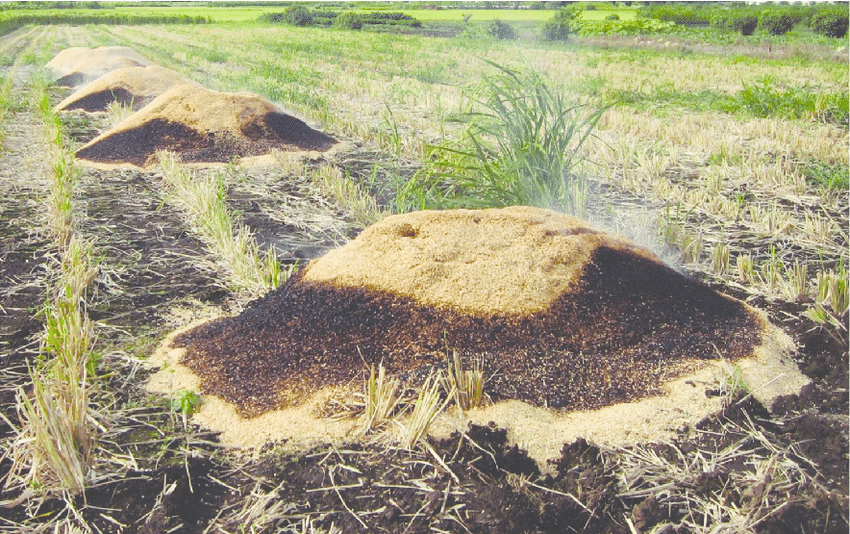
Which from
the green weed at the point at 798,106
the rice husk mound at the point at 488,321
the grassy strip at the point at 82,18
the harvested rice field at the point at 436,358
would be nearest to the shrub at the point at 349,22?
the grassy strip at the point at 82,18

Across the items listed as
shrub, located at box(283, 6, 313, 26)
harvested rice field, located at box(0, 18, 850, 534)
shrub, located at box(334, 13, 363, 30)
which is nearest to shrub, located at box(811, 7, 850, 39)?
shrub, located at box(334, 13, 363, 30)

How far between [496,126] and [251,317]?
2.08m

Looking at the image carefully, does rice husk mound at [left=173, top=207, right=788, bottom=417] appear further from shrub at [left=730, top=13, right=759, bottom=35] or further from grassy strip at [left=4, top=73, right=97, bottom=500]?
shrub at [left=730, top=13, right=759, bottom=35]

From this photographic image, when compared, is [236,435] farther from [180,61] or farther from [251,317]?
[180,61]

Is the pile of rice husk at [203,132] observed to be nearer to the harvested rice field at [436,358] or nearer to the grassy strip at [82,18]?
→ the harvested rice field at [436,358]

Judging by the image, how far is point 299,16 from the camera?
36.9 metres

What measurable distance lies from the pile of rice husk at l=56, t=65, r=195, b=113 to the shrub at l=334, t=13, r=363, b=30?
1962cm

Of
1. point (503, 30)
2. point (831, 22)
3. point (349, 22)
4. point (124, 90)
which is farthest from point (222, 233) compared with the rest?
point (349, 22)

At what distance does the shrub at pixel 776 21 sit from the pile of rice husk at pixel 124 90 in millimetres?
21192

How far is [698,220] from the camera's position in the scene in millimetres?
5203

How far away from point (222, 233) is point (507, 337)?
7.85 feet

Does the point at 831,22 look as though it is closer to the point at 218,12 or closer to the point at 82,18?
the point at 82,18

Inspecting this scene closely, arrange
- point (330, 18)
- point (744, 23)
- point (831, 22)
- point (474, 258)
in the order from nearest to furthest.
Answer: point (474, 258) < point (831, 22) < point (744, 23) < point (330, 18)

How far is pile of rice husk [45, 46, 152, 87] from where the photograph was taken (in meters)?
15.5
